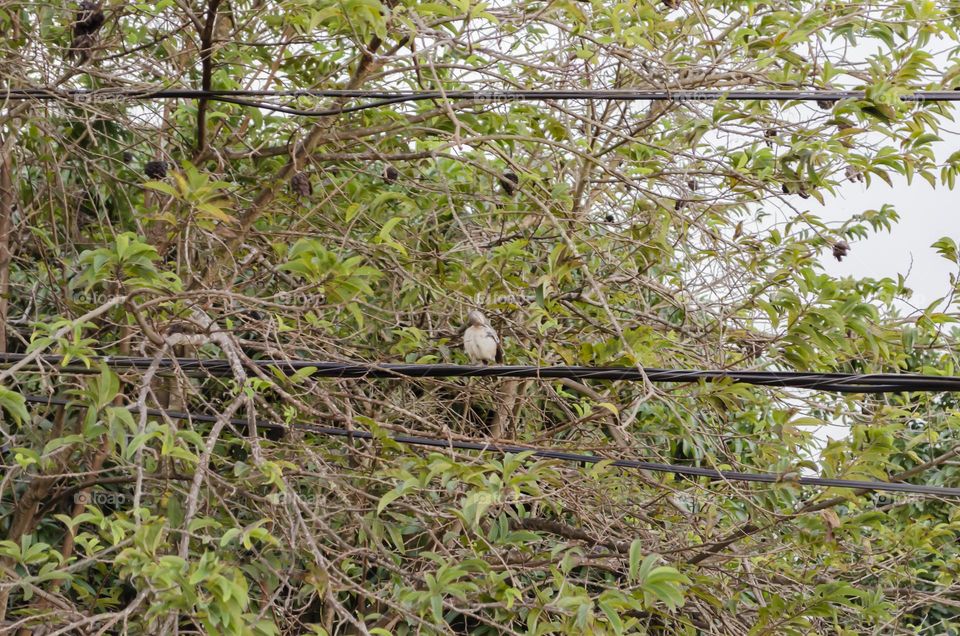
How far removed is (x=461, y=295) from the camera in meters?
3.81

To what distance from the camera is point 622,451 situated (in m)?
3.74

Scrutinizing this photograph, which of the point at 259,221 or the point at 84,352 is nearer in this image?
the point at 84,352

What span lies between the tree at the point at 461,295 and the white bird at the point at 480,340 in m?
0.11

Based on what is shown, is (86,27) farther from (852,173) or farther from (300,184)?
(852,173)

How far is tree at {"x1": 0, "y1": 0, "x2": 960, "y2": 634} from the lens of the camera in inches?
121

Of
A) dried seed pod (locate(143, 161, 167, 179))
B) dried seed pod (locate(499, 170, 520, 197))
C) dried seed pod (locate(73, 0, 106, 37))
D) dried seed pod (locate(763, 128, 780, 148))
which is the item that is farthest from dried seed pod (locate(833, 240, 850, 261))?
dried seed pod (locate(73, 0, 106, 37))

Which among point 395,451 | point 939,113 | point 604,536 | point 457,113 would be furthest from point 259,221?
point 939,113

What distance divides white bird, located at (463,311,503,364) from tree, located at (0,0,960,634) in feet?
0.37

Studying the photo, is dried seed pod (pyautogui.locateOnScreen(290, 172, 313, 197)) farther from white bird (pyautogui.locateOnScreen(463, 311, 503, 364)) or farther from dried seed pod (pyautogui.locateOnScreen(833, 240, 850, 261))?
dried seed pod (pyautogui.locateOnScreen(833, 240, 850, 261))

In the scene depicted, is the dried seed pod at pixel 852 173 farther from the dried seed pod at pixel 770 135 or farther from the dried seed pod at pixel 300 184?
the dried seed pod at pixel 300 184

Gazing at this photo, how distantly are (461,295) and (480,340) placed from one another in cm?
23

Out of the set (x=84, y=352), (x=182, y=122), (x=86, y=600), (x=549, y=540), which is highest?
(x=182, y=122)

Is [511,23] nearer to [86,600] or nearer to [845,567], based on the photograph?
[845,567]

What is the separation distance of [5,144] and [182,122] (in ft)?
2.20
